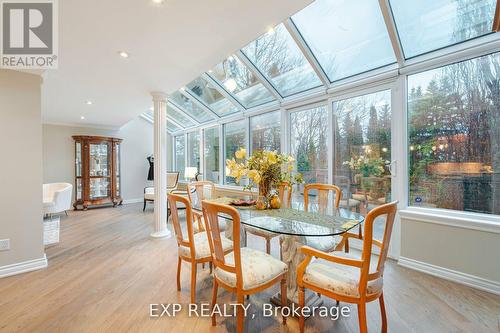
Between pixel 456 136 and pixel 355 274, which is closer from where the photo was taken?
pixel 355 274

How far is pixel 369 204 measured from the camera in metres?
3.06

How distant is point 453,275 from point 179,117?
656 cm

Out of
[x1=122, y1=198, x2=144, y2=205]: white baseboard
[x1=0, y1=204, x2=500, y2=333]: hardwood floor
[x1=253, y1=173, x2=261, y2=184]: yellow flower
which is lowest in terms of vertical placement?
[x1=0, y1=204, x2=500, y2=333]: hardwood floor

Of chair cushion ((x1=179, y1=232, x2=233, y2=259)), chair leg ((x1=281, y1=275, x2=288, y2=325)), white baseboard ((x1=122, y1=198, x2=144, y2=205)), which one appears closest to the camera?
chair leg ((x1=281, y1=275, x2=288, y2=325))

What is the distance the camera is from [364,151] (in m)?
3.06

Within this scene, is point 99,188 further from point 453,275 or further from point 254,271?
point 453,275

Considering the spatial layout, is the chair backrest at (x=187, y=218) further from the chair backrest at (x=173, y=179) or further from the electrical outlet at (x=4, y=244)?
the chair backrest at (x=173, y=179)

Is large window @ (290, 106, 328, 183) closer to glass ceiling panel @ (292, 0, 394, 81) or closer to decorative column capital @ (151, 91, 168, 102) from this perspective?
glass ceiling panel @ (292, 0, 394, 81)

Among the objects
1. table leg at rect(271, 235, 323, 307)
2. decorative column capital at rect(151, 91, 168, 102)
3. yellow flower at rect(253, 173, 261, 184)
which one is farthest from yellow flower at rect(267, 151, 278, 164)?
decorative column capital at rect(151, 91, 168, 102)

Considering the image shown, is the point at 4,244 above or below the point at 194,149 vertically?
below

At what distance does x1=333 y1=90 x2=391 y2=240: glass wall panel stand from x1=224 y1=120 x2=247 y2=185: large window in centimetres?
220

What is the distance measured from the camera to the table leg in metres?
1.80

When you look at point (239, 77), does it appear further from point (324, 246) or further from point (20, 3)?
point (324, 246)

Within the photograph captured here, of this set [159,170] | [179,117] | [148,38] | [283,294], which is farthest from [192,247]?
[179,117]
